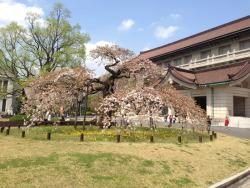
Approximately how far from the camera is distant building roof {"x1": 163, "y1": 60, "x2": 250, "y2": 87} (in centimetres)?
3218

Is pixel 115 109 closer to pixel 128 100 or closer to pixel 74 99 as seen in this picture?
pixel 128 100

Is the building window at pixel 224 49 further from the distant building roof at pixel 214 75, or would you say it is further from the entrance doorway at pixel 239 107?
the entrance doorway at pixel 239 107

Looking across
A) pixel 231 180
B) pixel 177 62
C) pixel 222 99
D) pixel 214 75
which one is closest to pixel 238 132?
pixel 222 99

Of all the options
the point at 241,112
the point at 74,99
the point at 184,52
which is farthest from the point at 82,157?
the point at 184,52

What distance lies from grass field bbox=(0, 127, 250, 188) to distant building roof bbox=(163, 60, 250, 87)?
1908 centimetres

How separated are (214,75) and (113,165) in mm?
28018

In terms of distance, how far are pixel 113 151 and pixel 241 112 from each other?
29.4m

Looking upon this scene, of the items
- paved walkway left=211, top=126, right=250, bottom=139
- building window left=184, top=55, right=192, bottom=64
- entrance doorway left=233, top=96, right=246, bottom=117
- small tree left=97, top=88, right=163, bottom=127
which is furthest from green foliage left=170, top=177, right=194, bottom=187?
building window left=184, top=55, right=192, bottom=64

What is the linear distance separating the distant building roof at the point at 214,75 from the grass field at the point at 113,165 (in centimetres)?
1908

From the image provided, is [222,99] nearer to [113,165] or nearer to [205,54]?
[205,54]

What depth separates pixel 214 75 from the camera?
35.2 metres

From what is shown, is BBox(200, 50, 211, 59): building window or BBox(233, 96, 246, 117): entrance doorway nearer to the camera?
BBox(233, 96, 246, 117): entrance doorway

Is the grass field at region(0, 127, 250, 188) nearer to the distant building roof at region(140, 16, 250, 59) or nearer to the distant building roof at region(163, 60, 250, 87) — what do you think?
the distant building roof at region(163, 60, 250, 87)

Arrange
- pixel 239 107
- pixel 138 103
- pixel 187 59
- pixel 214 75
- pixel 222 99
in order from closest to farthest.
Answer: pixel 138 103, pixel 222 99, pixel 214 75, pixel 239 107, pixel 187 59
